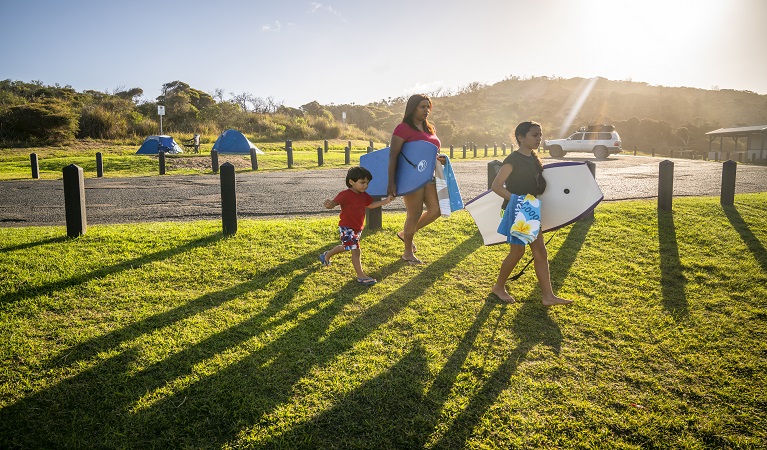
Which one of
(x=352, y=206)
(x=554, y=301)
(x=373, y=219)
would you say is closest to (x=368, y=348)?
(x=352, y=206)

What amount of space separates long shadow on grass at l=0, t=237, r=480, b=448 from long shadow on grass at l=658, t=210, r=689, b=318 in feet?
8.27

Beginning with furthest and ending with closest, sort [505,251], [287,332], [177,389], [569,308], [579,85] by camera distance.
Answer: [579,85] → [505,251] → [569,308] → [287,332] → [177,389]

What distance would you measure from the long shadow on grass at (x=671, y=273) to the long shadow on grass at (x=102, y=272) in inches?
193

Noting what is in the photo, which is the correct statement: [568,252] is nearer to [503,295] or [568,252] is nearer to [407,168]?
[503,295]

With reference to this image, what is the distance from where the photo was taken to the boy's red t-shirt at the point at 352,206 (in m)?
4.24

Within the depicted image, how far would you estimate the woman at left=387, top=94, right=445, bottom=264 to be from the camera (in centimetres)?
450

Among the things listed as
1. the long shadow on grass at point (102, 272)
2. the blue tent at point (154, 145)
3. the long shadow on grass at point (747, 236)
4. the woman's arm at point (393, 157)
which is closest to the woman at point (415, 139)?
the woman's arm at point (393, 157)

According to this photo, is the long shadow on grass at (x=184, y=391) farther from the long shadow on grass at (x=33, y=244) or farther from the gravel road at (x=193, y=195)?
the gravel road at (x=193, y=195)

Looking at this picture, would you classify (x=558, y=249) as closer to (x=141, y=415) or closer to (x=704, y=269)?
(x=704, y=269)

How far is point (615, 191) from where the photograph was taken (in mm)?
11016

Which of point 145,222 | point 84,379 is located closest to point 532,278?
point 84,379

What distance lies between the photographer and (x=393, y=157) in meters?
4.59

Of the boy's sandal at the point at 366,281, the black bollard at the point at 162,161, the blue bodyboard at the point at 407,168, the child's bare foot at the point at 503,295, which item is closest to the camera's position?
the child's bare foot at the point at 503,295

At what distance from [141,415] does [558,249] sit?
4795mm
